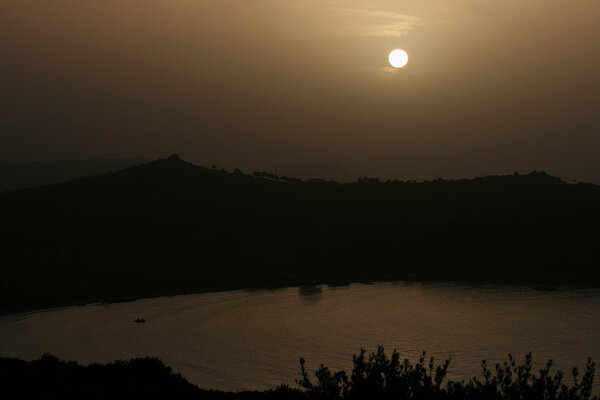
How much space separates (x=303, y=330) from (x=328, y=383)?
3915 centimetres

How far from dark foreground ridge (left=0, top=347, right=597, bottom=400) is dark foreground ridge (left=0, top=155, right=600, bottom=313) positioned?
4840 cm

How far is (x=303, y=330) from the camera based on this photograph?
186ft

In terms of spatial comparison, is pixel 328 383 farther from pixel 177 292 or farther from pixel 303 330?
pixel 177 292

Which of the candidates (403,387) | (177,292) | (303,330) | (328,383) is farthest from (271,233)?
(328,383)

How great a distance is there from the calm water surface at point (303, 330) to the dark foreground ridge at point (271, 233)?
11.1 m

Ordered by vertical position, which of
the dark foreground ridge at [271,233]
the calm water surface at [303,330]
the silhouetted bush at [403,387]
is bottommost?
the calm water surface at [303,330]

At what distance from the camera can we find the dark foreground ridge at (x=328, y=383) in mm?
17875

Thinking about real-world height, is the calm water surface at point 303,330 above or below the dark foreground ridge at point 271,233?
below

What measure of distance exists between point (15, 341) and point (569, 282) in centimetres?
6003

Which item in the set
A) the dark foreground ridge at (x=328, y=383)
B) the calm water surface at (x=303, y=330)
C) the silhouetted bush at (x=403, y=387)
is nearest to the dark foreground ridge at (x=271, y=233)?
the calm water surface at (x=303, y=330)

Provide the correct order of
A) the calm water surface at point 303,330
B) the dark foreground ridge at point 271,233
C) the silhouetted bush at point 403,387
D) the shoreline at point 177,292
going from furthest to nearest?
the dark foreground ridge at point 271,233 → the shoreline at point 177,292 → the calm water surface at point 303,330 → the silhouetted bush at point 403,387

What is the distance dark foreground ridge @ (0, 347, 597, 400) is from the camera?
17875 mm

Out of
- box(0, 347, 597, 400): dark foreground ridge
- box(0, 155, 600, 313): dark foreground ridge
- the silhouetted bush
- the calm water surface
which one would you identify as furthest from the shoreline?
the silhouetted bush

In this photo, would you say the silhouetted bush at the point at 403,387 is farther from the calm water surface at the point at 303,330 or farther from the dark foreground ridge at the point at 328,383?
the calm water surface at the point at 303,330
